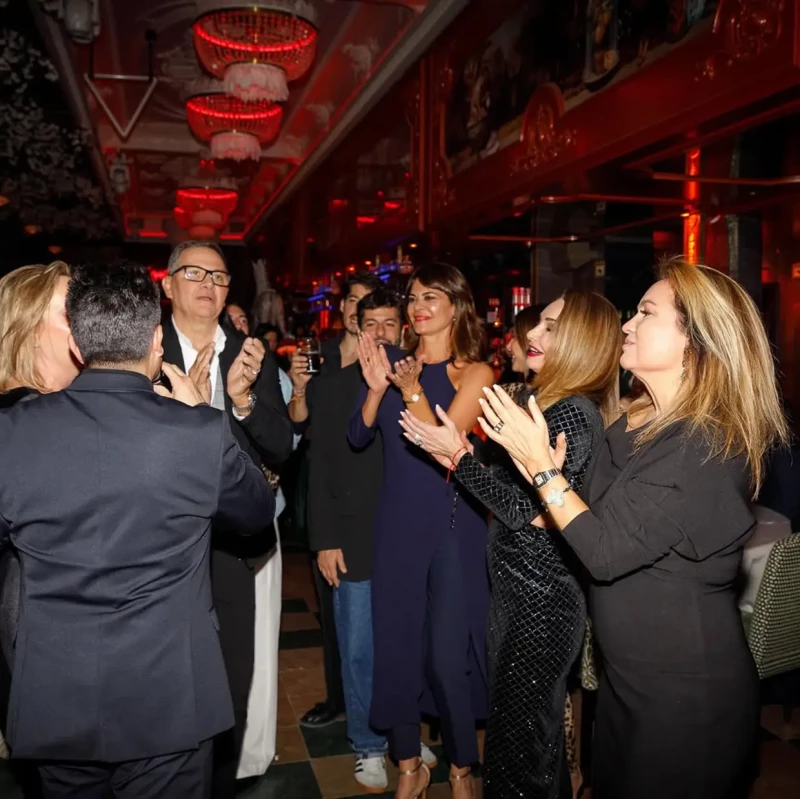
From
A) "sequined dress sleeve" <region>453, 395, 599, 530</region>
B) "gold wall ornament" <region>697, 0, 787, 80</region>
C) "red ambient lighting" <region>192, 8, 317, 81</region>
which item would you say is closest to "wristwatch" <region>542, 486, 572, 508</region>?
"sequined dress sleeve" <region>453, 395, 599, 530</region>

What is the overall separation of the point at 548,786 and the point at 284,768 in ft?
4.16

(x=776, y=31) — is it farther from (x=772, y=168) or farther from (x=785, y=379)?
(x=785, y=379)

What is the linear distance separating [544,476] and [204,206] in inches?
532

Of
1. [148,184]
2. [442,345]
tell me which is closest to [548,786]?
[442,345]

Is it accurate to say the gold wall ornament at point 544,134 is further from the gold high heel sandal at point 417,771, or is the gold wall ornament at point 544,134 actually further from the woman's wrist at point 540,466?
the gold high heel sandal at point 417,771

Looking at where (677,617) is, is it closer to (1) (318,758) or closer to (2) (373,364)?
(2) (373,364)

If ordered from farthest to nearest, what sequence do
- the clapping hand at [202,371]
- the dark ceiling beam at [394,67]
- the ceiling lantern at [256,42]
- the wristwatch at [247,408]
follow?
the dark ceiling beam at [394,67], the ceiling lantern at [256,42], the wristwatch at [247,408], the clapping hand at [202,371]

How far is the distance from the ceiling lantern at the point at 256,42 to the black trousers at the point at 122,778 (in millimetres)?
4685

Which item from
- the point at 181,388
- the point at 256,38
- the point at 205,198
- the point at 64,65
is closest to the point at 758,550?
the point at 181,388

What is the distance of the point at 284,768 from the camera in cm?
320

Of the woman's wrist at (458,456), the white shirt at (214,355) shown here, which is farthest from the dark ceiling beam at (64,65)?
the woman's wrist at (458,456)

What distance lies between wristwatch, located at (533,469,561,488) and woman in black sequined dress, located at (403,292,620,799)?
399 mm

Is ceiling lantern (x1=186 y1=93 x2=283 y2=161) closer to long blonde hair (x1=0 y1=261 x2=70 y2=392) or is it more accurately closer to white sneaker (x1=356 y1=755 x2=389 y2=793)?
long blonde hair (x1=0 y1=261 x2=70 y2=392)

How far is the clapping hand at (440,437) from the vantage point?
243cm
